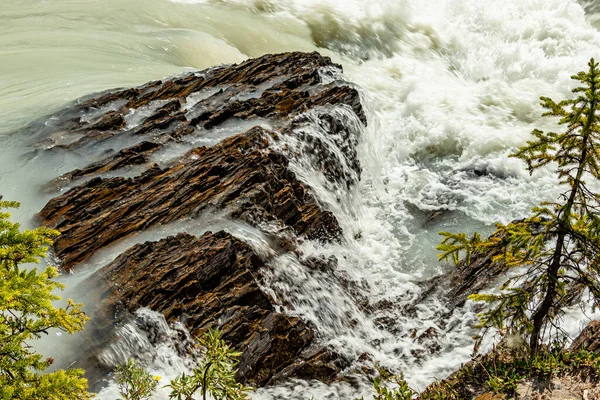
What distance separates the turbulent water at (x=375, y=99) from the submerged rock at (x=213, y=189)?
36 cm

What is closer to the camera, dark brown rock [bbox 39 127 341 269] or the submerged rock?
the submerged rock

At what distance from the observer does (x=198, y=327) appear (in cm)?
820

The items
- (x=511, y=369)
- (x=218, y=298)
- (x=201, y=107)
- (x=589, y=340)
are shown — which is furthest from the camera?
(x=201, y=107)

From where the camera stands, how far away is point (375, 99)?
19062 millimetres

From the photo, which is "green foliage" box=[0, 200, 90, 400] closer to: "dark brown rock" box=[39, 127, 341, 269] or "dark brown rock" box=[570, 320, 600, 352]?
"dark brown rock" box=[39, 127, 341, 269]

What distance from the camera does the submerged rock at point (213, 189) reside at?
8398 millimetres

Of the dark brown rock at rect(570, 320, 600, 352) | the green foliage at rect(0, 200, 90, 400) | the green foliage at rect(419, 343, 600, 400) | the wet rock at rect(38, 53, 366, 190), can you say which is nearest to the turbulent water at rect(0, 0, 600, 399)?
the wet rock at rect(38, 53, 366, 190)

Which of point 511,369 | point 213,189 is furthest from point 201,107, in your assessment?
point 511,369

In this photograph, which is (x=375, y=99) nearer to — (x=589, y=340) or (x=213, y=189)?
(x=213, y=189)

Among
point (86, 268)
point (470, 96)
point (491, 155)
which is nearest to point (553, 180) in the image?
point (491, 155)

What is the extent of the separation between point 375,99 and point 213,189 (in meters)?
10.4

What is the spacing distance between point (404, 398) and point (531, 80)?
1886 centimetres

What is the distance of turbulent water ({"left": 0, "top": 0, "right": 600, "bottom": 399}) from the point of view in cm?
949

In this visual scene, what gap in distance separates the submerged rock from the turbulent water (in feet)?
1.20
